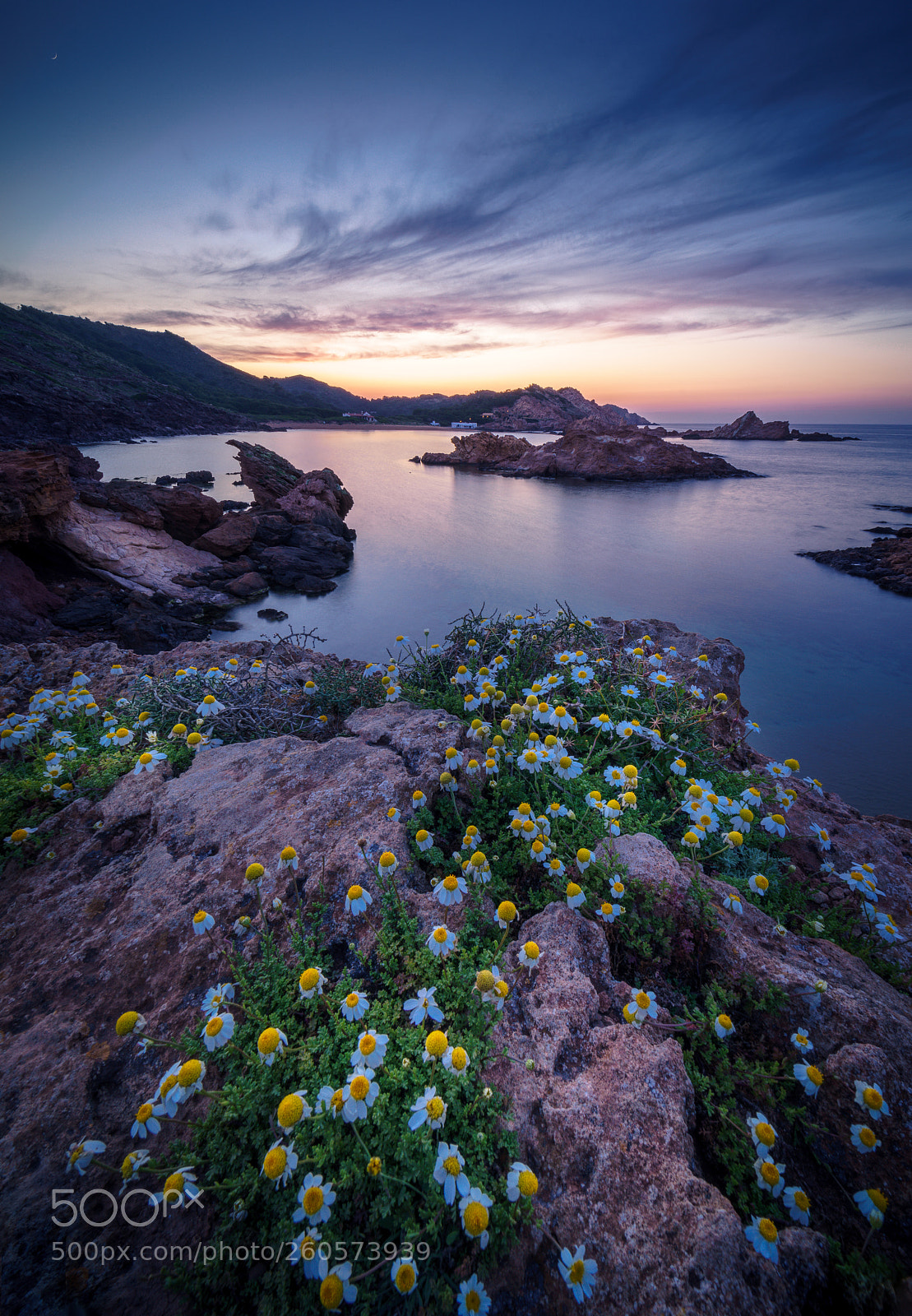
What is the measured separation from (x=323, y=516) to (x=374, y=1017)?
14.8m

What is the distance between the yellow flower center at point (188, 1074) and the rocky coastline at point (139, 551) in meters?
7.71

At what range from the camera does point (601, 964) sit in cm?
186

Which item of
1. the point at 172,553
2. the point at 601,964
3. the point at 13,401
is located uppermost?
the point at 13,401

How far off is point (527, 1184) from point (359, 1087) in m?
0.51

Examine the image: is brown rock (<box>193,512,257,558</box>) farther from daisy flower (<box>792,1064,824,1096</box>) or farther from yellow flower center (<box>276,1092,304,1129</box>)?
daisy flower (<box>792,1064,824,1096</box>)

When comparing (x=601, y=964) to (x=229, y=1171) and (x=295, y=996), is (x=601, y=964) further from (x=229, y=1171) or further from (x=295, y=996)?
(x=229, y=1171)

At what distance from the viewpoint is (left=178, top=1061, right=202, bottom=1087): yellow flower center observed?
1390 millimetres

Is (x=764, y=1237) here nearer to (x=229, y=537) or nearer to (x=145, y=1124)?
(x=145, y=1124)

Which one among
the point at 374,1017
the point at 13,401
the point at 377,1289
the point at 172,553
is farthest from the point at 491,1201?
the point at 13,401

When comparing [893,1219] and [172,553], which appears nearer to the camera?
[893,1219]

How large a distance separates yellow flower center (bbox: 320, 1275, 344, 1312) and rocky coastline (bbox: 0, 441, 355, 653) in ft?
27.3

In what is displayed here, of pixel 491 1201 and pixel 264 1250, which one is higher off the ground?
pixel 491 1201

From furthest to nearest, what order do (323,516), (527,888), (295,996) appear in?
(323,516) < (527,888) < (295,996)

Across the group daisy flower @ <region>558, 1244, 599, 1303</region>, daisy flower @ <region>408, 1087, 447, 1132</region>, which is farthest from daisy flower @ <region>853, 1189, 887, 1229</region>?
daisy flower @ <region>408, 1087, 447, 1132</region>
